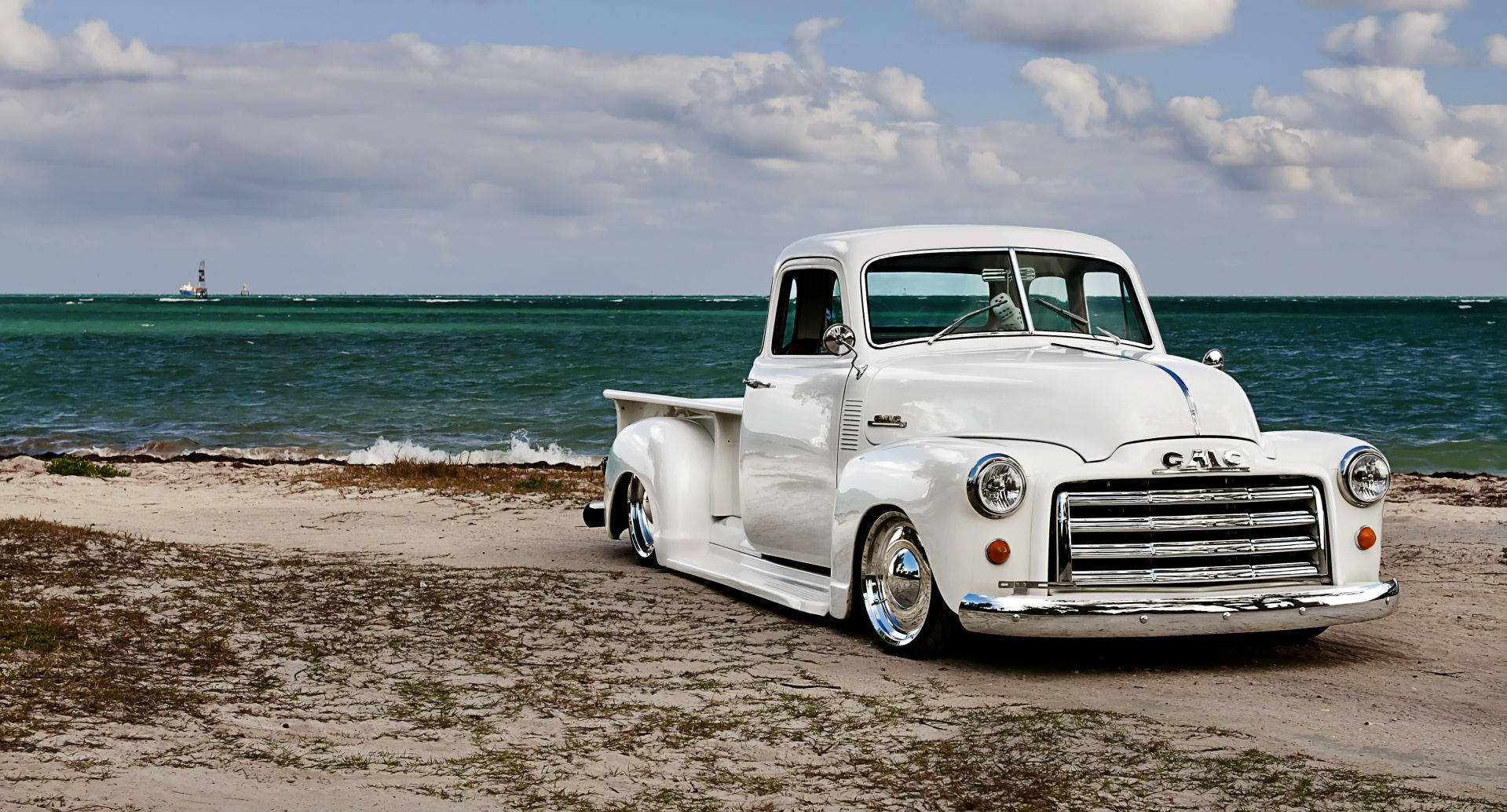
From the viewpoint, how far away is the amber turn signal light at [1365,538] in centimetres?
657

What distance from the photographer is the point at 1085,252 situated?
7.93 meters

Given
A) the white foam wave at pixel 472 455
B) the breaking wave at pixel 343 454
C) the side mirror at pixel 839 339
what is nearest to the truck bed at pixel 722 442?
the side mirror at pixel 839 339

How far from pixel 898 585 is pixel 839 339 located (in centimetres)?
139

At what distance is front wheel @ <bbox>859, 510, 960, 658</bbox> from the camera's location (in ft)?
21.3

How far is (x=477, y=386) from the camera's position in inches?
1508

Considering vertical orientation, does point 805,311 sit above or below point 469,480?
above

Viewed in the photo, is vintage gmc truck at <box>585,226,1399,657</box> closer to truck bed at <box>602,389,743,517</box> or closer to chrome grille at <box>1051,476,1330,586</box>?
chrome grille at <box>1051,476,1330,586</box>

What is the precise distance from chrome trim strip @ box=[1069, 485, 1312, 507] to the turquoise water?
15786 millimetres

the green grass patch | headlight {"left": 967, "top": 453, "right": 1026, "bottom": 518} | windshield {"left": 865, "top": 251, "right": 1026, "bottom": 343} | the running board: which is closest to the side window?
windshield {"left": 865, "top": 251, "right": 1026, "bottom": 343}

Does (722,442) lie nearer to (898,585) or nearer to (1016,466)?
(898,585)

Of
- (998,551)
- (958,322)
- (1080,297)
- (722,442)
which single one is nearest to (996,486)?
(998,551)

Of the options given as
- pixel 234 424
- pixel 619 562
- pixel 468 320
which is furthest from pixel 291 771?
pixel 468 320

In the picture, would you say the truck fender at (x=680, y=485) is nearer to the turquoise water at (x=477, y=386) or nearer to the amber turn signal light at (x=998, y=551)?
the amber turn signal light at (x=998, y=551)

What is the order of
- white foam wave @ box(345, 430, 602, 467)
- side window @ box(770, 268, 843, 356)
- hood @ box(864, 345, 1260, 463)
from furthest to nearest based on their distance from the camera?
white foam wave @ box(345, 430, 602, 467) < side window @ box(770, 268, 843, 356) < hood @ box(864, 345, 1260, 463)
